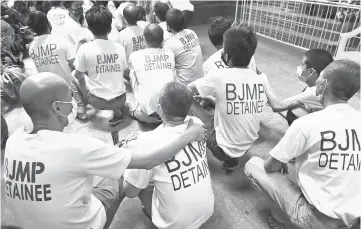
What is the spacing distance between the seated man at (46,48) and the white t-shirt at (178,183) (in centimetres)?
189

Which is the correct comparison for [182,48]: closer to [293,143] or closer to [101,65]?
[101,65]

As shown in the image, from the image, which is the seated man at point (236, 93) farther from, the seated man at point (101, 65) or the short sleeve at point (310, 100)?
the seated man at point (101, 65)

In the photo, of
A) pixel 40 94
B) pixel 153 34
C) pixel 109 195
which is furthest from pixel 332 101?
pixel 153 34

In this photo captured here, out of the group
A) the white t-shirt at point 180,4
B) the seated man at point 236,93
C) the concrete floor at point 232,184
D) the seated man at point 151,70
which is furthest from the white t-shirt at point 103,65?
the white t-shirt at point 180,4

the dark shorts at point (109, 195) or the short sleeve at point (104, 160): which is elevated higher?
the short sleeve at point (104, 160)

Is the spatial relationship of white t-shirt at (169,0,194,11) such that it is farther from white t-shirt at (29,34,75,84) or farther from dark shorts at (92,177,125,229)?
dark shorts at (92,177,125,229)

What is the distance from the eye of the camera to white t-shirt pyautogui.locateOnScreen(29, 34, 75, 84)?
9.27ft

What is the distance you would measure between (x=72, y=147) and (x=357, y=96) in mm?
3743

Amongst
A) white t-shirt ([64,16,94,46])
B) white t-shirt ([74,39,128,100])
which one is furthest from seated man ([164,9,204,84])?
white t-shirt ([64,16,94,46])

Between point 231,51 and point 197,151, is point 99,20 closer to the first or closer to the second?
point 231,51

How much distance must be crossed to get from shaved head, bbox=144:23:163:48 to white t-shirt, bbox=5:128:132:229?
5.17ft

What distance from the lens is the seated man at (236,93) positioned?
195 centimetres

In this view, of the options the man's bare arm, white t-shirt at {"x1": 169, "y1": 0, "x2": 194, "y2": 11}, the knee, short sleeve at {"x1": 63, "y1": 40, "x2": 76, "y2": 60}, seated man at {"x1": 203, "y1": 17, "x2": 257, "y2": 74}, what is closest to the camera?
the man's bare arm

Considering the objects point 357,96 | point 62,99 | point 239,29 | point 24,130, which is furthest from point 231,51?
point 357,96
